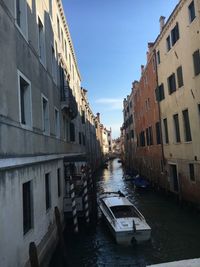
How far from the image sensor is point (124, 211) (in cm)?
1541

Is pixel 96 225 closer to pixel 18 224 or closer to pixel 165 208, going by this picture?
pixel 165 208

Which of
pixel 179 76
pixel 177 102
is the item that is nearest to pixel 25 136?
pixel 179 76

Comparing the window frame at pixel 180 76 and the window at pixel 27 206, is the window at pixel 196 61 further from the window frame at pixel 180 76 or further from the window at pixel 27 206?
the window at pixel 27 206

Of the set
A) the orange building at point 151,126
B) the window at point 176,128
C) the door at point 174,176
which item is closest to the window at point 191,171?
the window at point 176,128

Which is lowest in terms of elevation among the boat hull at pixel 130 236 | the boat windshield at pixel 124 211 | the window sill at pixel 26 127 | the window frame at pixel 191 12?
the boat hull at pixel 130 236

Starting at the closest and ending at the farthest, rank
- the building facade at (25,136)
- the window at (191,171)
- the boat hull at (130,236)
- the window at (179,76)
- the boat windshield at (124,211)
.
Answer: the building facade at (25,136) → the boat hull at (130,236) → the boat windshield at (124,211) → the window at (191,171) → the window at (179,76)

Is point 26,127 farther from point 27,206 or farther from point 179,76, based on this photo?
point 179,76

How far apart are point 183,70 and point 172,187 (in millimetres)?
7937

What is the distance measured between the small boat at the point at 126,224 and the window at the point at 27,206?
442cm

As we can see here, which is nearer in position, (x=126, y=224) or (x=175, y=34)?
(x=126, y=224)

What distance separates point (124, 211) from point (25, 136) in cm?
757

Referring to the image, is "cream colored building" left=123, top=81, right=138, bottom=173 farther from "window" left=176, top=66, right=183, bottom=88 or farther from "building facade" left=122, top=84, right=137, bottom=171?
"window" left=176, top=66, right=183, bottom=88

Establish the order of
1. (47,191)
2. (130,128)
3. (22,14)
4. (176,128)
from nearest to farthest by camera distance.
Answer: (22,14) → (47,191) → (176,128) → (130,128)

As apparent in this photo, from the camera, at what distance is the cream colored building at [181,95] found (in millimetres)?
17000
